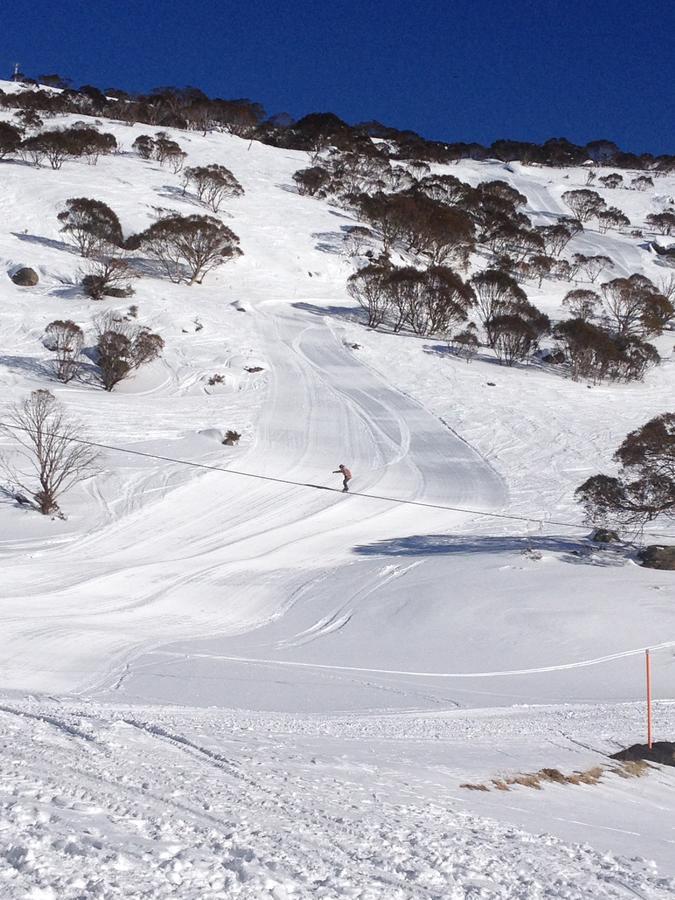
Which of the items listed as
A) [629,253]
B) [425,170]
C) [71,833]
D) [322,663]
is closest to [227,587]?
[322,663]

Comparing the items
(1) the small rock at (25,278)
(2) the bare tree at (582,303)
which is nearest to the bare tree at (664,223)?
(2) the bare tree at (582,303)

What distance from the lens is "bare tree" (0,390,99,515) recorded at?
21484 mm

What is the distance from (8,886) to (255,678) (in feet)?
25.2

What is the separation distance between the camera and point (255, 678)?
37.4 ft

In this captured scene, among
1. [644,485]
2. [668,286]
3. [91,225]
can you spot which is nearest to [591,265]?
[668,286]

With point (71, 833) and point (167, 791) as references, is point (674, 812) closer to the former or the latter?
point (167, 791)

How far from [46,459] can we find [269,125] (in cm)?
8887

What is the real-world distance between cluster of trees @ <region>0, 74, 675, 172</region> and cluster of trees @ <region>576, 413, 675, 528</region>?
6938 centimetres

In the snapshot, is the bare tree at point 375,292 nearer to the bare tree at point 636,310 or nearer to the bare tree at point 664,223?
the bare tree at point 636,310

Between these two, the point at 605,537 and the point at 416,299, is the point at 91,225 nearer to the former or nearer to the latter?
the point at 416,299

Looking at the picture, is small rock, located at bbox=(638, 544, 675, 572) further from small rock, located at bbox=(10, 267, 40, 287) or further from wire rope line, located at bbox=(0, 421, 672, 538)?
small rock, located at bbox=(10, 267, 40, 287)

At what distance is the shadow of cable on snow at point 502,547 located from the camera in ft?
61.6

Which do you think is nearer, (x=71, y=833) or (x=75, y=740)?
(x=71, y=833)

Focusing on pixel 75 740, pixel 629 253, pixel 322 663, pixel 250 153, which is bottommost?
pixel 322 663
